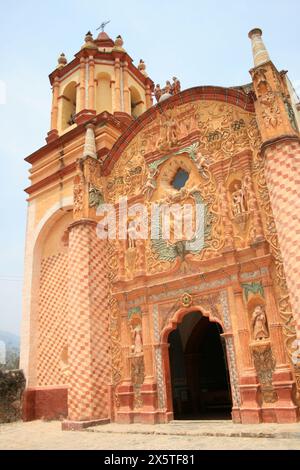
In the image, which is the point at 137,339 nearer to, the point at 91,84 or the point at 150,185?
the point at 150,185

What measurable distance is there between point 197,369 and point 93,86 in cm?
1154

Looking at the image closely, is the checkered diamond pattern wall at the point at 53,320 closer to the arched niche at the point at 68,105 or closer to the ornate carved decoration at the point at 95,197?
the ornate carved decoration at the point at 95,197

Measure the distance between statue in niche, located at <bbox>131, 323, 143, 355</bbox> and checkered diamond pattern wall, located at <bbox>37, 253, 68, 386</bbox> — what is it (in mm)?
3080

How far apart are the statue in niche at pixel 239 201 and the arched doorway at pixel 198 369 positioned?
4.53 meters

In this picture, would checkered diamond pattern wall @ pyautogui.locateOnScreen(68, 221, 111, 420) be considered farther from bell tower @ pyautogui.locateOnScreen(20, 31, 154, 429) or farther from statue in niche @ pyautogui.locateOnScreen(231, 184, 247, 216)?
statue in niche @ pyautogui.locateOnScreen(231, 184, 247, 216)

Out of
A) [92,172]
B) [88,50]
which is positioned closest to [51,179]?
[92,172]

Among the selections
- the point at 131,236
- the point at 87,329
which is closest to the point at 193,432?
the point at 87,329

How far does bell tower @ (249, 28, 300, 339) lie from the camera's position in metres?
7.59

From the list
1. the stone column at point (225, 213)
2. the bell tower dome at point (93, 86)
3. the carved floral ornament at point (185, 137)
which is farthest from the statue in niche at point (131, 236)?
the bell tower dome at point (93, 86)

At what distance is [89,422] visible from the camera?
31.7 ft

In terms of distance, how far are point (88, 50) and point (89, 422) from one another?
14.2 metres

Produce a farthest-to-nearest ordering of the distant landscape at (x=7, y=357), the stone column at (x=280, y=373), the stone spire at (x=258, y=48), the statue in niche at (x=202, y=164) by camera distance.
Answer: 1. the distant landscape at (x=7, y=357)
2. the statue in niche at (x=202, y=164)
3. the stone spire at (x=258, y=48)
4. the stone column at (x=280, y=373)

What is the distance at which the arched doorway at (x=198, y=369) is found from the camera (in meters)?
12.5

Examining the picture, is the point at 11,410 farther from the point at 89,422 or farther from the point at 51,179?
the point at 51,179
